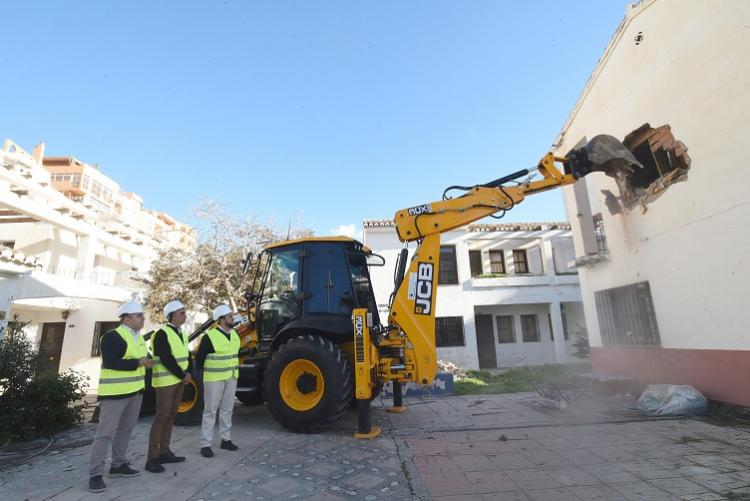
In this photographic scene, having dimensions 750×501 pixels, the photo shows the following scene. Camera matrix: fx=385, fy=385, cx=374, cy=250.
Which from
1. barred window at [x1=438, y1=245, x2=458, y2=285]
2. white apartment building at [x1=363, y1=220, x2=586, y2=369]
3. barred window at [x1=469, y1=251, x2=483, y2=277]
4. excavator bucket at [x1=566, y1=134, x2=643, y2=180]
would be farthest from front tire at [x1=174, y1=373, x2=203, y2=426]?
barred window at [x1=469, y1=251, x2=483, y2=277]

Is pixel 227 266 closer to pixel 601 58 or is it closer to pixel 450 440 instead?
pixel 450 440

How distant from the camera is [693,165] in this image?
6078 millimetres

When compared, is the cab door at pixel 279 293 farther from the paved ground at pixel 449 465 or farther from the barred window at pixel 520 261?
the barred window at pixel 520 261

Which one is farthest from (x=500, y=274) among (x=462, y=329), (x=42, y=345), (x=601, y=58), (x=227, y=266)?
(x=42, y=345)

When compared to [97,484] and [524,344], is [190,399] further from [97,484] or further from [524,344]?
[524,344]

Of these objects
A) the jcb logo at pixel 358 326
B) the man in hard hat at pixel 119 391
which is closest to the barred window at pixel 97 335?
the man in hard hat at pixel 119 391

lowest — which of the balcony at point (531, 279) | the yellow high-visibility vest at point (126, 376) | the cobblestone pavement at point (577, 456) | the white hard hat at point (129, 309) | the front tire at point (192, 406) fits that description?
the cobblestone pavement at point (577, 456)

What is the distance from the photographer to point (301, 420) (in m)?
5.03

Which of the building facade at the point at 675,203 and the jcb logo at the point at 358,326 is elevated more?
the building facade at the point at 675,203

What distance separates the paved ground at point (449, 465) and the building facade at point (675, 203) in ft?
5.40

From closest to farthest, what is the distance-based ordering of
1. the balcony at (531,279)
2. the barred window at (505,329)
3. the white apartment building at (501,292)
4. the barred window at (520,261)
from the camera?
the white apartment building at (501,292)
the balcony at (531,279)
the barred window at (505,329)
the barred window at (520,261)

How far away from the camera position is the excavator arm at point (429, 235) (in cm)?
528

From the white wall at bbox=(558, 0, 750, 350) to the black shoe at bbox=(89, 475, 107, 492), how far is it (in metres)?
7.80

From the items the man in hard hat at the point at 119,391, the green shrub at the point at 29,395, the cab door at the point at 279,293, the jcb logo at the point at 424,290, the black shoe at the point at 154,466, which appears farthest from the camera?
the cab door at the point at 279,293
